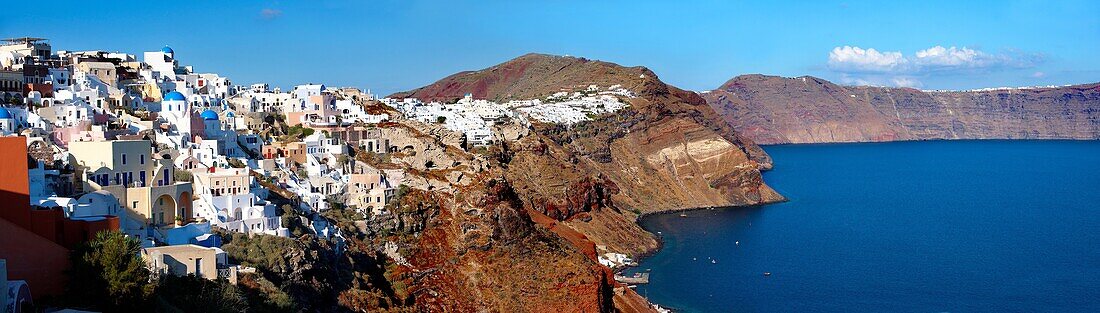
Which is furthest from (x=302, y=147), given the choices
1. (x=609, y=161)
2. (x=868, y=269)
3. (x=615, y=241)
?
(x=609, y=161)

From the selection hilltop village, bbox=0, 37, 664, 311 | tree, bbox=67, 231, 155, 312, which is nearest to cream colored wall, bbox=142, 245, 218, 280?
hilltop village, bbox=0, 37, 664, 311

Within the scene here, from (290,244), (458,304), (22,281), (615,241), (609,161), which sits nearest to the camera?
(22,281)

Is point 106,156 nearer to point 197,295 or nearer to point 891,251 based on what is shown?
point 197,295

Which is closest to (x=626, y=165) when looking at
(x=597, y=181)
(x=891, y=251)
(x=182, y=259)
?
(x=597, y=181)

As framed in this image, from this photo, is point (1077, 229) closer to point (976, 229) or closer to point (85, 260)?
point (976, 229)

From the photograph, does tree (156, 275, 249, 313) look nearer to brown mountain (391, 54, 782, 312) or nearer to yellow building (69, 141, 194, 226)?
yellow building (69, 141, 194, 226)

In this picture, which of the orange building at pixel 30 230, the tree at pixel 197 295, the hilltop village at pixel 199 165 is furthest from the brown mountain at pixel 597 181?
the orange building at pixel 30 230

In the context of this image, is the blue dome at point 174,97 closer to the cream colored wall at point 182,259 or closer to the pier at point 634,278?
the cream colored wall at point 182,259
